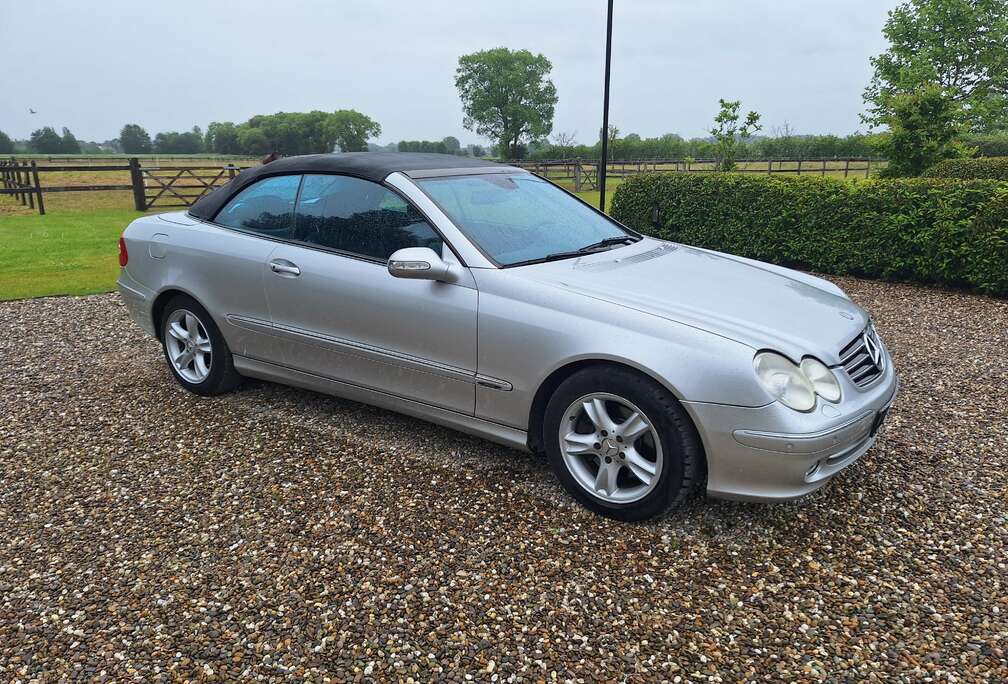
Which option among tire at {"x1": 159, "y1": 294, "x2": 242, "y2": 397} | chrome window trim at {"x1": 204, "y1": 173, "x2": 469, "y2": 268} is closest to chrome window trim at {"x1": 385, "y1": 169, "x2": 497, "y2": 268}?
chrome window trim at {"x1": 204, "y1": 173, "x2": 469, "y2": 268}

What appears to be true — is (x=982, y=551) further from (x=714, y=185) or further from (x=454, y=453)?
(x=714, y=185)

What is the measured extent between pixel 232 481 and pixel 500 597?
169cm

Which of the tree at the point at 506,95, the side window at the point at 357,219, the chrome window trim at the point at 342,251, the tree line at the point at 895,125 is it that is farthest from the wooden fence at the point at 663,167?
the tree at the point at 506,95

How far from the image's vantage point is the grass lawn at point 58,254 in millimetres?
8938

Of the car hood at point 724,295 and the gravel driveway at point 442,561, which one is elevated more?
the car hood at point 724,295

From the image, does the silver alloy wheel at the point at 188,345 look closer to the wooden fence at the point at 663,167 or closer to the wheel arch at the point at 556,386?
the wheel arch at the point at 556,386

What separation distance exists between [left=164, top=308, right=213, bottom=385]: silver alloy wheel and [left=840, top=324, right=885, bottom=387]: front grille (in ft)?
12.1

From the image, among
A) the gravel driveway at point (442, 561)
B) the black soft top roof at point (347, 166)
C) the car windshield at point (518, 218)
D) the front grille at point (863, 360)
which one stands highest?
the black soft top roof at point (347, 166)

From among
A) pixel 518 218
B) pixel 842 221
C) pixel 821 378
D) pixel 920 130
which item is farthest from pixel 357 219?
pixel 920 130

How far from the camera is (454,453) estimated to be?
398 cm

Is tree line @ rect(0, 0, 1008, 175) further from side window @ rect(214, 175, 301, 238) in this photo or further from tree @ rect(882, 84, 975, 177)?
side window @ rect(214, 175, 301, 238)

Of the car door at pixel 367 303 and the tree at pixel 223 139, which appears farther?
the tree at pixel 223 139

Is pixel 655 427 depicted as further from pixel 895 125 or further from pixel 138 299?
pixel 895 125

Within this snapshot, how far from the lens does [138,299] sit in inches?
193
